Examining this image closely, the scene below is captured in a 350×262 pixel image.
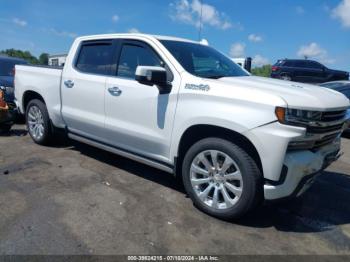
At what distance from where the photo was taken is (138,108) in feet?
13.6

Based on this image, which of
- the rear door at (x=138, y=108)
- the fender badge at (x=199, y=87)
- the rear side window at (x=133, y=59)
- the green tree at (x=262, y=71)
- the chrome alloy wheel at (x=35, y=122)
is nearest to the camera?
the fender badge at (x=199, y=87)

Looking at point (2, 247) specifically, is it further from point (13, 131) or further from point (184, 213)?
point (13, 131)

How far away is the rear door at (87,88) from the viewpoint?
4.68 m

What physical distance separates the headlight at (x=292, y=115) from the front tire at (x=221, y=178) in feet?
1.70

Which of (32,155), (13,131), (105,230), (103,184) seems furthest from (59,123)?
(105,230)

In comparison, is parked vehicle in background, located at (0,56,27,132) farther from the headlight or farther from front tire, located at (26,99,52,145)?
the headlight

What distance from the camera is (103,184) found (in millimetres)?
4367

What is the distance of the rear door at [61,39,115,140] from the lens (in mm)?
4676

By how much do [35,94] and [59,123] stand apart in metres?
0.97

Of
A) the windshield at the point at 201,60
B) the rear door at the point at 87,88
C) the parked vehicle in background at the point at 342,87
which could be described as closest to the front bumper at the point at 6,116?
the rear door at the point at 87,88

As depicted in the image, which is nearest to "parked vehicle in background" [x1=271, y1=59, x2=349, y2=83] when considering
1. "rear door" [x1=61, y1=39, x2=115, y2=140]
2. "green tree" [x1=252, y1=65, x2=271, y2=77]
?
"green tree" [x1=252, y1=65, x2=271, y2=77]

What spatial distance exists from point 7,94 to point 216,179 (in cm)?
636

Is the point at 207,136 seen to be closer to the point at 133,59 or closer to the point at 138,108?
the point at 138,108

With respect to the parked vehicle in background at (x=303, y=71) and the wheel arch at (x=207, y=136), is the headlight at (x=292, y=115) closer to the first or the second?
the wheel arch at (x=207, y=136)
